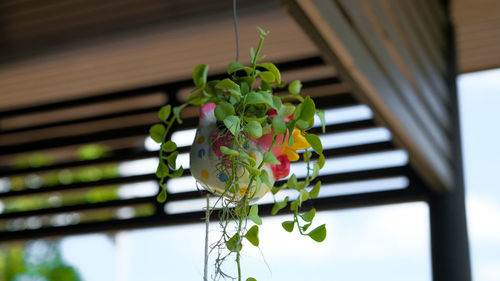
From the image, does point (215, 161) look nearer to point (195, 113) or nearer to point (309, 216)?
point (309, 216)

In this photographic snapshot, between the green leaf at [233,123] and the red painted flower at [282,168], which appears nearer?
the green leaf at [233,123]

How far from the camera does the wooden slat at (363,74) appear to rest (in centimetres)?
175

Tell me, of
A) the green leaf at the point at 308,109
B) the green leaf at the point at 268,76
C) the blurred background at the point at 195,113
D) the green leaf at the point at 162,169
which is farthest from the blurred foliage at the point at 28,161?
the green leaf at the point at 308,109

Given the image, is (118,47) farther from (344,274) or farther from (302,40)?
(344,274)

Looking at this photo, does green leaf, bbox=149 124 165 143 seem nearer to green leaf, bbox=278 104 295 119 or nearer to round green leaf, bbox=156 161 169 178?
round green leaf, bbox=156 161 169 178

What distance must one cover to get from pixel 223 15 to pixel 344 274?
1.32 meters

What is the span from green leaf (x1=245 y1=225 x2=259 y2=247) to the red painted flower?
0.61 ft

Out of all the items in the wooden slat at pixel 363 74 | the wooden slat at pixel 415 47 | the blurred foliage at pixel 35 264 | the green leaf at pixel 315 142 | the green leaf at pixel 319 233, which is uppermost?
the blurred foliage at pixel 35 264

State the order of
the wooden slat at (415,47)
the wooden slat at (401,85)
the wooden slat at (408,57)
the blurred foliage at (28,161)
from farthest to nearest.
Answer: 1. the blurred foliage at (28,161)
2. the wooden slat at (415,47)
3. the wooden slat at (408,57)
4. the wooden slat at (401,85)

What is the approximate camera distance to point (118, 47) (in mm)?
3137

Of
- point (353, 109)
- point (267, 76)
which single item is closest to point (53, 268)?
point (353, 109)

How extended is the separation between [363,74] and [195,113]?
1678mm

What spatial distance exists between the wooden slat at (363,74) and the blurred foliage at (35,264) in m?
7.71

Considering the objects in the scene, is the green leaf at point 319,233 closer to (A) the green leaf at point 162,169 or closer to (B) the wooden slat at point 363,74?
(A) the green leaf at point 162,169
